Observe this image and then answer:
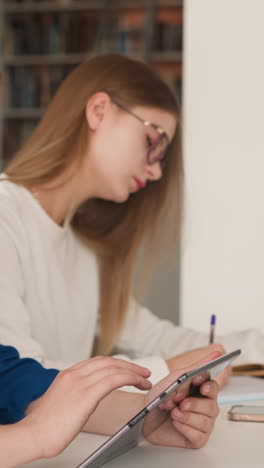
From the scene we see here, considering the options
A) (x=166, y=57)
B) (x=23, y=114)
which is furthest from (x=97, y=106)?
(x=23, y=114)

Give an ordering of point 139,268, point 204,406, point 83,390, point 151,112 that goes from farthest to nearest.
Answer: point 139,268
point 151,112
point 204,406
point 83,390

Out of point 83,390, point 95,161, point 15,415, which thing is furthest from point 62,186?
point 83,390

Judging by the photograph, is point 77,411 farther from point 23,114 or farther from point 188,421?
point 23,114

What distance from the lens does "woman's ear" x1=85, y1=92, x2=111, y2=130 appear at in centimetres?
129

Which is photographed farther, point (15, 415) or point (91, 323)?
point (91, 323)

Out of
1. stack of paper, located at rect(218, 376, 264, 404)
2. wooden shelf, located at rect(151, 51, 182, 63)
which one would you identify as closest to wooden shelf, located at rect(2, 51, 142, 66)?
wooden shelf, located at rect(151, 51, 182, 63)

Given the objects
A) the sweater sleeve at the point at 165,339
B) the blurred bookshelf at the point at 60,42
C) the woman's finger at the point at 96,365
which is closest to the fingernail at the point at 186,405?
the woman's finger at the point at 96,365

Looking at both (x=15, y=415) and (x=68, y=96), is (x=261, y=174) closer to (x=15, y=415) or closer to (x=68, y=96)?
(x=68, y=96)

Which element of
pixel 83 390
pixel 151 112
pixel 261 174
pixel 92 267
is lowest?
pixel 92 267

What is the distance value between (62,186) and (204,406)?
0.75 m

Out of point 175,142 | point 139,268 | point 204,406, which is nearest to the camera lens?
point 204,406

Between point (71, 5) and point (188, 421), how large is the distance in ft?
13.1

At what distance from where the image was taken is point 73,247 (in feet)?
4.80

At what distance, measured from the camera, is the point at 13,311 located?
0.97 meters
